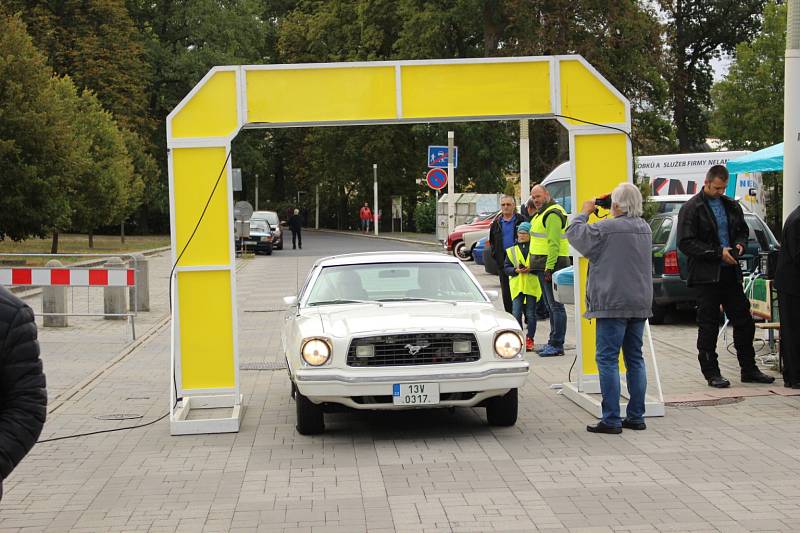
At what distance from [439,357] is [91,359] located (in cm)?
714

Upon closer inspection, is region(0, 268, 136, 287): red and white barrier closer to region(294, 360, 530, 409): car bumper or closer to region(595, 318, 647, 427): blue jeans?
region(294, 360, 530, 409): car bumper

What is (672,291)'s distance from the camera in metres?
16.2

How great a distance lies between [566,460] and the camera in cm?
784

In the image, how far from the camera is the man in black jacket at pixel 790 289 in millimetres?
10320

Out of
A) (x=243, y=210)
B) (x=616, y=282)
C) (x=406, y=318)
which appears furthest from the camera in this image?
(x=243, y=210)

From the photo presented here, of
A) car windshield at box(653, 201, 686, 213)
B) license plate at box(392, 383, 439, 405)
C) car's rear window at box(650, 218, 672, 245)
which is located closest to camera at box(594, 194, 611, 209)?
license plate at box(392, 383, 439, 405)

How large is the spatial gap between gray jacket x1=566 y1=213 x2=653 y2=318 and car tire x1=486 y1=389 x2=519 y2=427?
878mm

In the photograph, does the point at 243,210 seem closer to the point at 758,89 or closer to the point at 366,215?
the point at 366,215

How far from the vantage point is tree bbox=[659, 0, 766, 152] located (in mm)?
67438

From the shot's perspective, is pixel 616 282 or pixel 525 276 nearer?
pixel 616 282

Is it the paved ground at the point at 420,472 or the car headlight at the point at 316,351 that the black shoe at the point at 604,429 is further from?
the car headlight at the point at 316,351

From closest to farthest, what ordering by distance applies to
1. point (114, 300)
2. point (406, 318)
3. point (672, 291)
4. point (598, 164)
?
point (406, 318)
point (598, 164)
point (672, 291)
point (114, 300)

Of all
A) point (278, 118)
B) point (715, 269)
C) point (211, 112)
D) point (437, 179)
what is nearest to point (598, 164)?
point (715, 269)

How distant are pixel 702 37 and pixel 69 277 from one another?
191 ft
